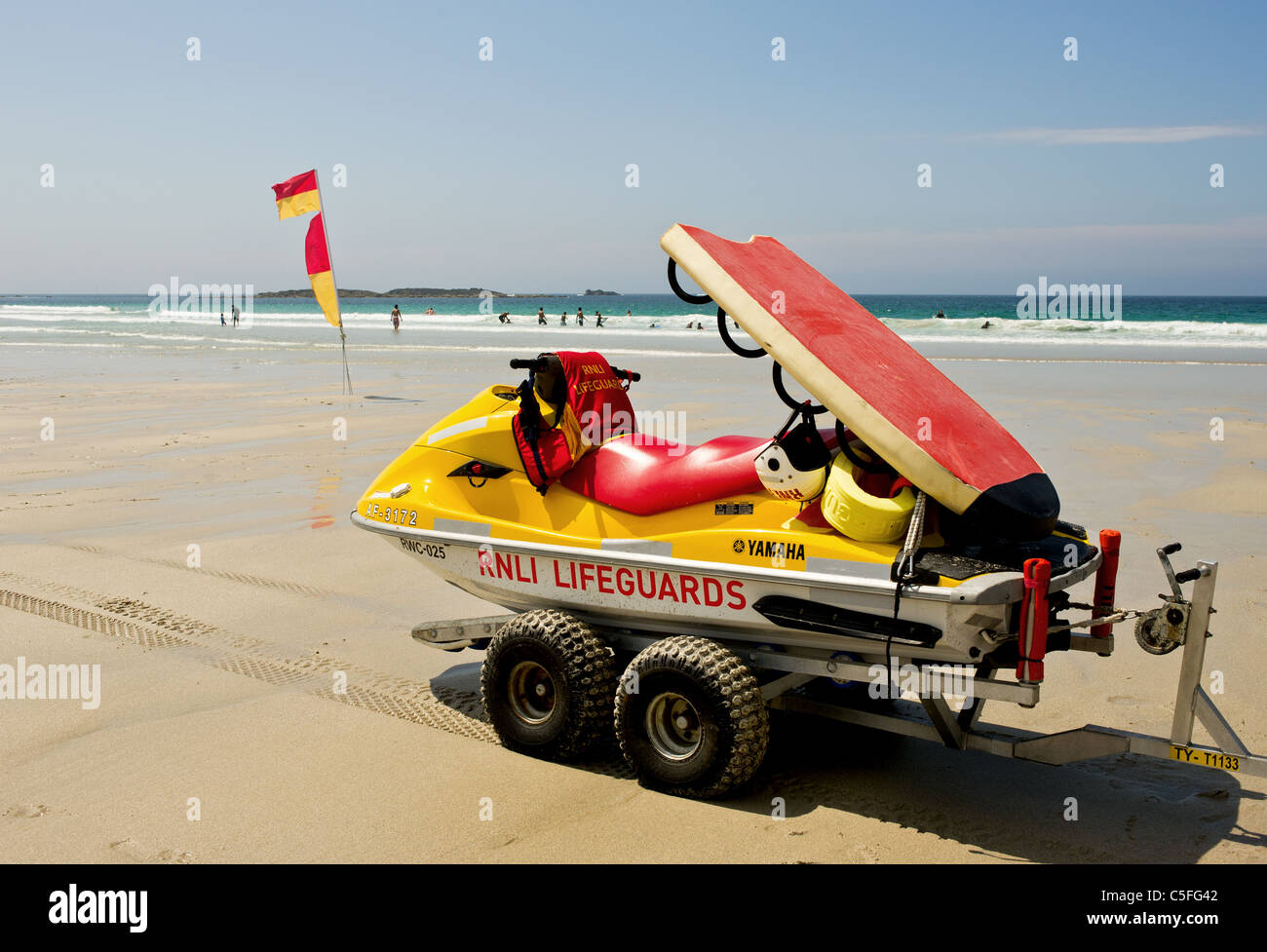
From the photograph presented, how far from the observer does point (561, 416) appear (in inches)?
213

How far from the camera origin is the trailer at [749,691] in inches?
160

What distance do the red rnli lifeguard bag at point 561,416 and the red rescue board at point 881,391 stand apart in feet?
3.50

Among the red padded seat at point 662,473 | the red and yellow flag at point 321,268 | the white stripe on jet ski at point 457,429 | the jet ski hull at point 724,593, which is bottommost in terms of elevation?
the jet ski hull at point 724,593

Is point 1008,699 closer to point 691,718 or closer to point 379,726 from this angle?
point 691,718

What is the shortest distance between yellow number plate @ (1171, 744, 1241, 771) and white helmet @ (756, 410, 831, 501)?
171cm

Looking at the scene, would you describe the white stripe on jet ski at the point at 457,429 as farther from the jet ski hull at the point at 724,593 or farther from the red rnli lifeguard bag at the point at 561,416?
the jet ski hull at the point at 724,593

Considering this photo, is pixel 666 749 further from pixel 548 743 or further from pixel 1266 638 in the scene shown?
pixel 1266 638

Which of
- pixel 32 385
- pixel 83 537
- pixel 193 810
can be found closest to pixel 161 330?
pixel 32 385

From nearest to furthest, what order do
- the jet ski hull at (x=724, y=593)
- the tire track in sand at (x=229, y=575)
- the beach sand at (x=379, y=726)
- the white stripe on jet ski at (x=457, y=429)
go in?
the jet ski hull at (x=724, y=593), the beach sand at (x=379, y=726), the white stripe on jet ski at (x=457, y=429), the tire track in sand at (x=229, y=575)

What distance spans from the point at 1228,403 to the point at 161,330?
50.4 meters

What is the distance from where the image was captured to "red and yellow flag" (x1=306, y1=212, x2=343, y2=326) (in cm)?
1989

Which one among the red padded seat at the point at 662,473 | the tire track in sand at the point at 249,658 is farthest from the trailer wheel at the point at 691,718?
the tire track in sand at the point at 249,658

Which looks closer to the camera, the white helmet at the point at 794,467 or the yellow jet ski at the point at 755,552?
the yellow jet ski at the point at 755,552

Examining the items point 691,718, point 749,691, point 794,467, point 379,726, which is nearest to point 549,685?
point 691,718
